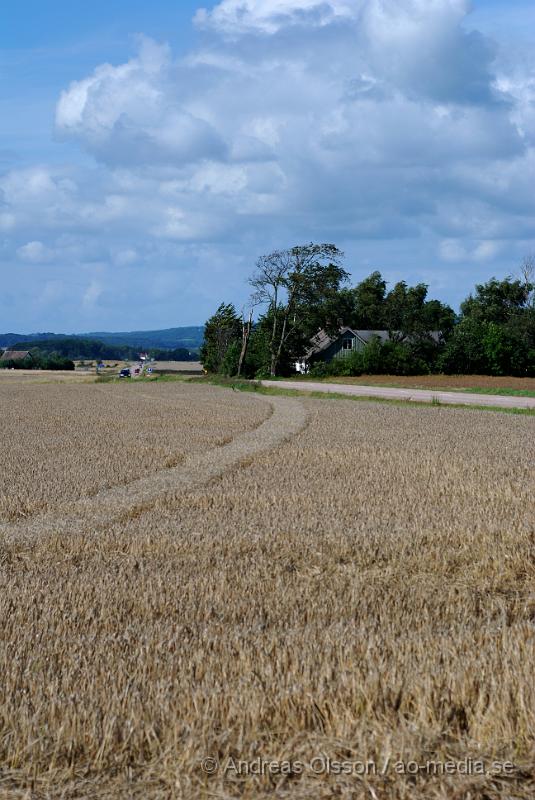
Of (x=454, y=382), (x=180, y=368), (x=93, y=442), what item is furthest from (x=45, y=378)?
(x=93, y=442)

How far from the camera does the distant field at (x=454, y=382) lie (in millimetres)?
52044

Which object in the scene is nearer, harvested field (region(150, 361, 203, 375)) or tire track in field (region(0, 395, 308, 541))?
tire track in field (region(0, 395, 308, 541))

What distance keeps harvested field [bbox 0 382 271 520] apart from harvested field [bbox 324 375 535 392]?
23426mm

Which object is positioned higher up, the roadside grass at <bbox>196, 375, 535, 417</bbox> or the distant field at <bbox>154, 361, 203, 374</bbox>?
the distant field at <bbox>154, 361, 203, 374</bbox>

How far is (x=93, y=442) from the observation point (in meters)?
19.9

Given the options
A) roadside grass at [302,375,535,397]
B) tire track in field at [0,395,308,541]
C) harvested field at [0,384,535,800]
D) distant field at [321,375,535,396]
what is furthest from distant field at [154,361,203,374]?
harvested field at [0,384,535,800]

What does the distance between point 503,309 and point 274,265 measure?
111ft

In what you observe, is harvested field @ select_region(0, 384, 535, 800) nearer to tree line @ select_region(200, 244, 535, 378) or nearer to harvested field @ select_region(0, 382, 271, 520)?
harvested field @ select_region(0, 382, 271, 520)

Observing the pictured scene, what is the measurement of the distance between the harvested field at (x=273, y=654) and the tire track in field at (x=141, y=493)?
1.33ft

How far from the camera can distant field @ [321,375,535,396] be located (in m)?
52.0

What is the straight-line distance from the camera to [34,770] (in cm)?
416

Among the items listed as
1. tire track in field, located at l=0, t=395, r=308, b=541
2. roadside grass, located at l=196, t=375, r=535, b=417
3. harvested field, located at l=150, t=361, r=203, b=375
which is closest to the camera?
tire track in field, located at l=0, t=395, r=308, b=541

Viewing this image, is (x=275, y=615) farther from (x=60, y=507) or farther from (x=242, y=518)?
(x=60, y=507)

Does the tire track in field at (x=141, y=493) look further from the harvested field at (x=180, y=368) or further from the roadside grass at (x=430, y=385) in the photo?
the harvested field at (x=180, y=368)
